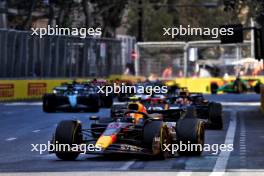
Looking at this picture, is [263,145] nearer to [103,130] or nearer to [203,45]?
[103,130]

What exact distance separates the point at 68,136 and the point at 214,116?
911 centimetres

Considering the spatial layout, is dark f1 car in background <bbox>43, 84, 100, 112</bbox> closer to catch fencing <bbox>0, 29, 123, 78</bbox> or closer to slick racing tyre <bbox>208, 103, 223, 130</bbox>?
slick racing tyre <bbox>208, 103, 223, 130</bbox>

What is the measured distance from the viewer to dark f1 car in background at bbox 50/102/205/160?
1552 centimetres

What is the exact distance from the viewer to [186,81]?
64.9 meters

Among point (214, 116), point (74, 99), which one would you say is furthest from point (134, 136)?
point (74, 99)

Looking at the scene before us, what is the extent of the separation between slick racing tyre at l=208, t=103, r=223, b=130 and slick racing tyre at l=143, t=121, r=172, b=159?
820cm

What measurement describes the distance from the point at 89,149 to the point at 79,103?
17.0 metres

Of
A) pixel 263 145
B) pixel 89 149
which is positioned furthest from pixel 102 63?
pixel 89 149

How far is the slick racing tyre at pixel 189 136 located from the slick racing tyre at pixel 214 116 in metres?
7.56

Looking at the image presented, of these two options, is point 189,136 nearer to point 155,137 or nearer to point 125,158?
point 155,137

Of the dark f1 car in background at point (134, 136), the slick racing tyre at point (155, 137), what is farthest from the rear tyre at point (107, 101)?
the slick racing tyre at point (155, 137)

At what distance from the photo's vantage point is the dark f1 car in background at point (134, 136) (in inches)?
611

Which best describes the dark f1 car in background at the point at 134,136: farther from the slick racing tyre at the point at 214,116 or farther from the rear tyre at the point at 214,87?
the rear tyre at the point at 214,87

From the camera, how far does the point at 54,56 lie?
51.6 metres
